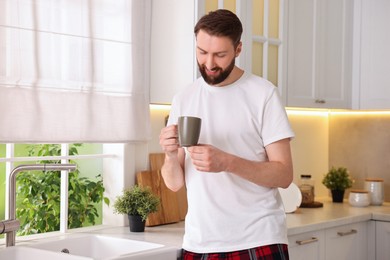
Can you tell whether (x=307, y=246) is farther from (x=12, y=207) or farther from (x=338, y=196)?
(x=12, y=207)

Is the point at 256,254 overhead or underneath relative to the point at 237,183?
underneath

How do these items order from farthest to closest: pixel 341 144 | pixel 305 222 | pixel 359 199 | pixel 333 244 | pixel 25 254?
pixel 341 144
pixel 359 199
pixel 333 244
pixel 305 222
pixel 25 254

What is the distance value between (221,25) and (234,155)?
0.40 metres

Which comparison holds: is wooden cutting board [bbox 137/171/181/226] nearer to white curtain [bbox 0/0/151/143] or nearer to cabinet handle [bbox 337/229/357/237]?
white curtain [bbox 0/0/151/143]

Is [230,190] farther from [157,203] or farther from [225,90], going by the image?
[157,203]

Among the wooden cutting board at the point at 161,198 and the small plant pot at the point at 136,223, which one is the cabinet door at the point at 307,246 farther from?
the small plant pot at the point at 136,223

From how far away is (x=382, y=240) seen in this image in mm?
3867

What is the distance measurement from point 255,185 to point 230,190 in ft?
0.27

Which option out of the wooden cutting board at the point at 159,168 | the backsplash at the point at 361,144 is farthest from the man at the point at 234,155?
the backsplash at the point at 361,144

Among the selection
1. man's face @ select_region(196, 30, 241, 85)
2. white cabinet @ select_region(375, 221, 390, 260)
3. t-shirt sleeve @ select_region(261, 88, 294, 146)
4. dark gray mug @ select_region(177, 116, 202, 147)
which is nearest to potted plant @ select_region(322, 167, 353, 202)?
white cabinet @ select_region(375, 221, 390, 260)

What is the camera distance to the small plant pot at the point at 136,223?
3.11 m

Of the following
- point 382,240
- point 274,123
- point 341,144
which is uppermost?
point 274,123

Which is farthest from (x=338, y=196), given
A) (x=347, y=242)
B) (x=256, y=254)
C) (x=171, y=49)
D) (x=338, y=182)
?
(x=256, y=254)

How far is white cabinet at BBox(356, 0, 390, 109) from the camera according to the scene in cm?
423
